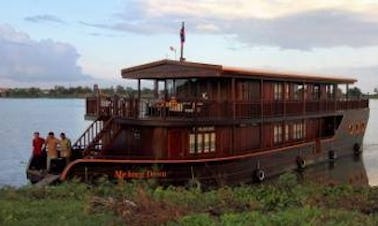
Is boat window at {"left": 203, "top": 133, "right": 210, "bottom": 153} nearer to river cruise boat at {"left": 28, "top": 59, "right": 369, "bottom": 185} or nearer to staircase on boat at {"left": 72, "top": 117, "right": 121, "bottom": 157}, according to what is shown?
river cruise boat at {"left": 28, "top": 59, "right": 369, "bottom": 185}

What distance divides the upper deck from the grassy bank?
9717mm

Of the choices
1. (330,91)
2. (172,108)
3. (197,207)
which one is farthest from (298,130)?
(197,207)

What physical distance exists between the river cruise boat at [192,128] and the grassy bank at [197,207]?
28.0ft

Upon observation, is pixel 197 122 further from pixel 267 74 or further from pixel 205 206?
pixel 205 206

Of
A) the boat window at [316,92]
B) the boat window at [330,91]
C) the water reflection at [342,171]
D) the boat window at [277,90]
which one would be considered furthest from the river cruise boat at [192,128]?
the boat window at [330,91]

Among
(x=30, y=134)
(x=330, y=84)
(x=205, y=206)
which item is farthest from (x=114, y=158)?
(x=30, y=134)

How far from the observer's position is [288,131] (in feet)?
102

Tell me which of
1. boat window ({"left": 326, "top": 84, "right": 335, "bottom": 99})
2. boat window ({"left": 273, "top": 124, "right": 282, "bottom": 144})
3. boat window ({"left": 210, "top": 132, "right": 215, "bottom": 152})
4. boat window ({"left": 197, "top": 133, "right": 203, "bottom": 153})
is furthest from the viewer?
boat window ({"left": 326, "top": 84, "right": 335, "bottom": 99})

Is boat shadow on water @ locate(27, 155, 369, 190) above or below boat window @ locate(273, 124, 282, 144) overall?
below

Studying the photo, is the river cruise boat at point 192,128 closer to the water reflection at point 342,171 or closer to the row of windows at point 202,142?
the row of windows at point 202,142

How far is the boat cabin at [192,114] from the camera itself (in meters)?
23.1

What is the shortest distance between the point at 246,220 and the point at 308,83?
25126 mm

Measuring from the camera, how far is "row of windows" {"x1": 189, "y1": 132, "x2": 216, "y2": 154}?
23453 millimetres

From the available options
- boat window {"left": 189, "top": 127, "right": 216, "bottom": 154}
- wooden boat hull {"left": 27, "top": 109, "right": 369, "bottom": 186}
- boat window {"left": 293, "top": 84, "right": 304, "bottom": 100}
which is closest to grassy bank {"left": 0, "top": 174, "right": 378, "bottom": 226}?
wooden boat hull {"left": 27, "top": 109, "right": 369, "bottom": 186}
